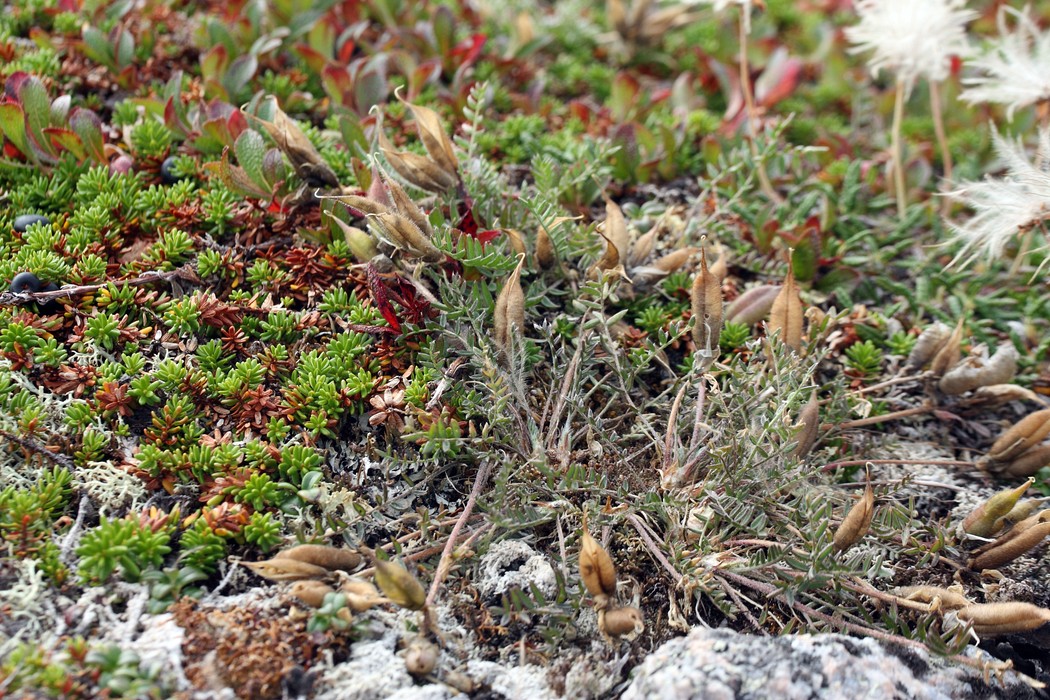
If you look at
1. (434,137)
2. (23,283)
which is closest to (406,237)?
(434,137)

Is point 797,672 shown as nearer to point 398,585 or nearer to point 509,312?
point 398,585

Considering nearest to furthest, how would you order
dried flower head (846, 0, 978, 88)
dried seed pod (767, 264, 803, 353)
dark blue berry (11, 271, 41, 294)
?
dark blue berry (11, 271, 41, 294), dried seed pod (767, 264, 803, 353), dried flower head (846, 0, 978, 88)

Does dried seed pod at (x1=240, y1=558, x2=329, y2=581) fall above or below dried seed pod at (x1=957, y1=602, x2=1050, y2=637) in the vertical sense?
above

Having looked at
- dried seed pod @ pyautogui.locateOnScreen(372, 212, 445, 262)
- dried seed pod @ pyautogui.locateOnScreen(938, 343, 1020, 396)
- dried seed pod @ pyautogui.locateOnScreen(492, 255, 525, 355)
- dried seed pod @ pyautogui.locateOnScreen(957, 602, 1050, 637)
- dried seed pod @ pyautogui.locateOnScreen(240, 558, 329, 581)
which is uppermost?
dried seed pod @ pyautogui.locateOnScreen(372, 212, 445, 262)

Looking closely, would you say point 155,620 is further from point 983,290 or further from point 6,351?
point 983,290

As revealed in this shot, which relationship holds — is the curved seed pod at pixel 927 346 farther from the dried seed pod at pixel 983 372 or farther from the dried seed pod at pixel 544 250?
the dried seed pod at pixel 544 250

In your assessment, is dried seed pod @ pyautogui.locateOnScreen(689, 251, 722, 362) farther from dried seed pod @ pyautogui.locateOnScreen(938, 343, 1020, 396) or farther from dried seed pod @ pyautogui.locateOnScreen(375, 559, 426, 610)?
dried seed pod @ pyautogui.locateOnScreen(375, 559, 426, 610)

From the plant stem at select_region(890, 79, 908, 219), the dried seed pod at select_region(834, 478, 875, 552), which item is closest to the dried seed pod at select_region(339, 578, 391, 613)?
the dried seed pod at select_region(834, 478, 875, 552)
